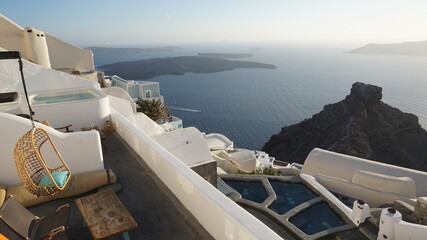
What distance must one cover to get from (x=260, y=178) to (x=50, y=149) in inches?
437

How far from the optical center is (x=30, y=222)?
397 centimetres

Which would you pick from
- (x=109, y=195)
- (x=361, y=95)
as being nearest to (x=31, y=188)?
(x=109, y=195)

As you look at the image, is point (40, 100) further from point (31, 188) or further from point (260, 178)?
point (260, 178)

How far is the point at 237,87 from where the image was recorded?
16462cm

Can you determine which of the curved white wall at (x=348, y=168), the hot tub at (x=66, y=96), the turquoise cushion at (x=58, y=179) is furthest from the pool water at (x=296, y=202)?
the turquoise cushion at (x=58, y=179)

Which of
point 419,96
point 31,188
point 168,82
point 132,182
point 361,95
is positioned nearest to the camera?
point 31,188

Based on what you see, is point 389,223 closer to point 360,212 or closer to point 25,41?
point 360,212

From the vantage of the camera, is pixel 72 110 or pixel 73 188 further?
pixel 72 110

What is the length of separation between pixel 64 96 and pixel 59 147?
5.59 m

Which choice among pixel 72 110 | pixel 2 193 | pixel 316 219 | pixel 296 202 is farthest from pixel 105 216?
pixel 296 202

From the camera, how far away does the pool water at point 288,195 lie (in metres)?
12.2

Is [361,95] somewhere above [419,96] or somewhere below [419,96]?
above

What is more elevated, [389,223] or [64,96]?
[64,96]

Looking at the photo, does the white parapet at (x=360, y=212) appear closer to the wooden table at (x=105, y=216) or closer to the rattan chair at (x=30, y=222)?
the wooden table at (x=105, y=216)
